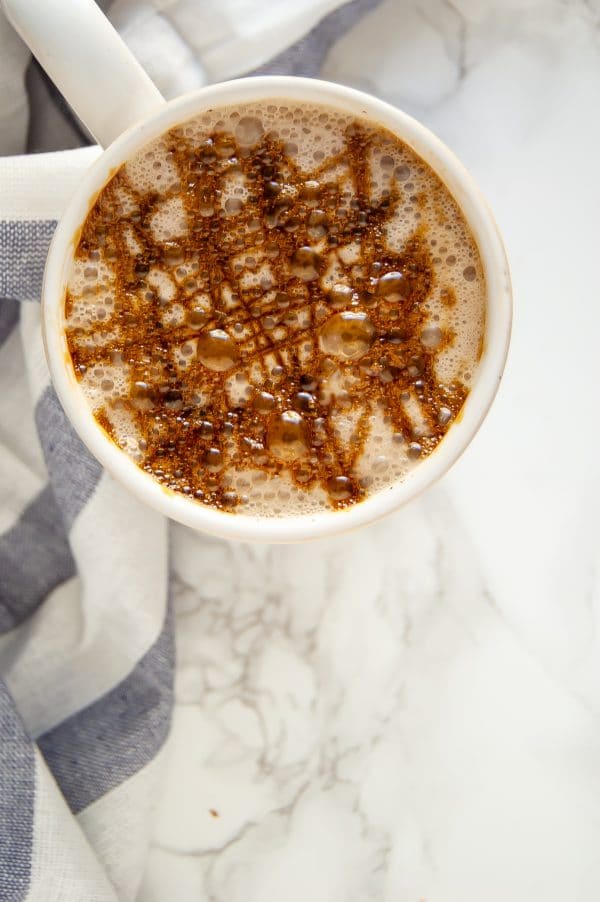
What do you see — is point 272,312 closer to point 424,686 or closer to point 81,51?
point 81,51

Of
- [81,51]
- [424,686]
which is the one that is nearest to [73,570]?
[424,686]

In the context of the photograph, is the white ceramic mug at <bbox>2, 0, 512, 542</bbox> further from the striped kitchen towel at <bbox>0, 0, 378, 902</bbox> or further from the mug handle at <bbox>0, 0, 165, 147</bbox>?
the striped kitchen towel at <bbox>0, 0, 378, 902</bbox>

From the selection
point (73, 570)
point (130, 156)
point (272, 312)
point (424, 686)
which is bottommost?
point (424, 686)

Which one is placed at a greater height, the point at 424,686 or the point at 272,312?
the point at 272,312

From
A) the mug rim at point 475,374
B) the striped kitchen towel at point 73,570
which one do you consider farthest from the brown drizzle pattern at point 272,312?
the striped kitchen towel at point 73,570

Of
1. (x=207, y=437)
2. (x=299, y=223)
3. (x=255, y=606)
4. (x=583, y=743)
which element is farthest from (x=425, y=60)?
(x=583, y=743)

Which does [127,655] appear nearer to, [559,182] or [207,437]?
[207,437]
